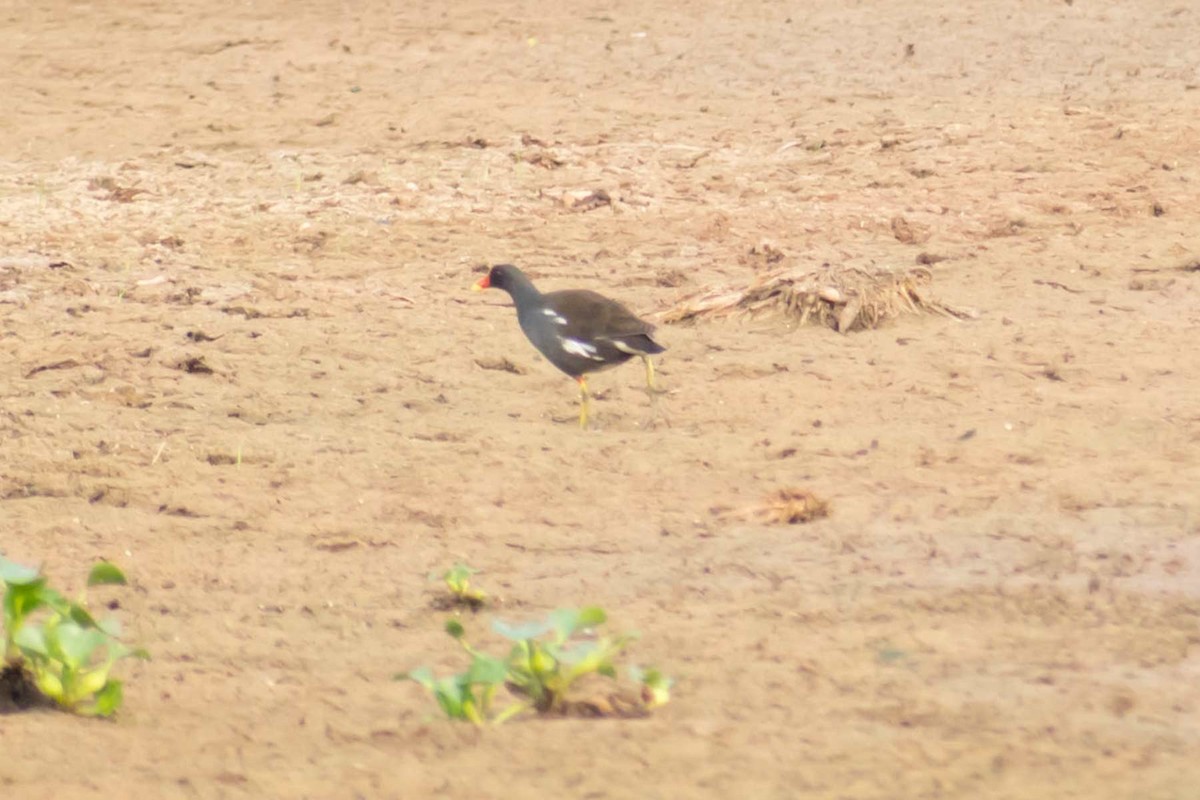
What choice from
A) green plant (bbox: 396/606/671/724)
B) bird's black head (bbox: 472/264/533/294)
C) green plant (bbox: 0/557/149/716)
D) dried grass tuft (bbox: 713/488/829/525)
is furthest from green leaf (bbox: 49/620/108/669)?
bird's black head (bbox: 472/264/533/294)

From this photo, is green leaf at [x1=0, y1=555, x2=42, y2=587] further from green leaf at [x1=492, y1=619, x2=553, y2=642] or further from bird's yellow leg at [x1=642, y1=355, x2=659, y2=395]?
bird's yellow leg at [x1=642, y1=355, x2=659, y2=395]

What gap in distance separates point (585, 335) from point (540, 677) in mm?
2671

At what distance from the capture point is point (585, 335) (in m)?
6.51

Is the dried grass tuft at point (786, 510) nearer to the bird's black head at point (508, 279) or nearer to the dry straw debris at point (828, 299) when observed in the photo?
the bird's black head at point (508, 279)

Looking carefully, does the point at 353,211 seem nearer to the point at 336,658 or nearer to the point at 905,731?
the point at 336,658

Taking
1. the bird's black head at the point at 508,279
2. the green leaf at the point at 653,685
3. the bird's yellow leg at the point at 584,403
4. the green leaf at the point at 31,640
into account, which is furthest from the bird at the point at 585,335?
the green leaf at the point at 31,640

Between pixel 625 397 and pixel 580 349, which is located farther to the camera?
pixel 625 397

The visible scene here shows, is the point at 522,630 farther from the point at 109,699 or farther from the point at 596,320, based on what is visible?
the point at 596,320

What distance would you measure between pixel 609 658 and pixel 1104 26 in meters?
9.65

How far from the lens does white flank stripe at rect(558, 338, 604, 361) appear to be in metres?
6.52

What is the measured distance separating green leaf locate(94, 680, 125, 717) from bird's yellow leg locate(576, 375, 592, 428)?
2825 millimetres

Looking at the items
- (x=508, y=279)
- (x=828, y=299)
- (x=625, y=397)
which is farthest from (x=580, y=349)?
(x=828, y=299)

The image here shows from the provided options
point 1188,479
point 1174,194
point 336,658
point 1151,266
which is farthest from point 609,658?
point 1174,194

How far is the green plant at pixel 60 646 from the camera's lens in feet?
12.7
